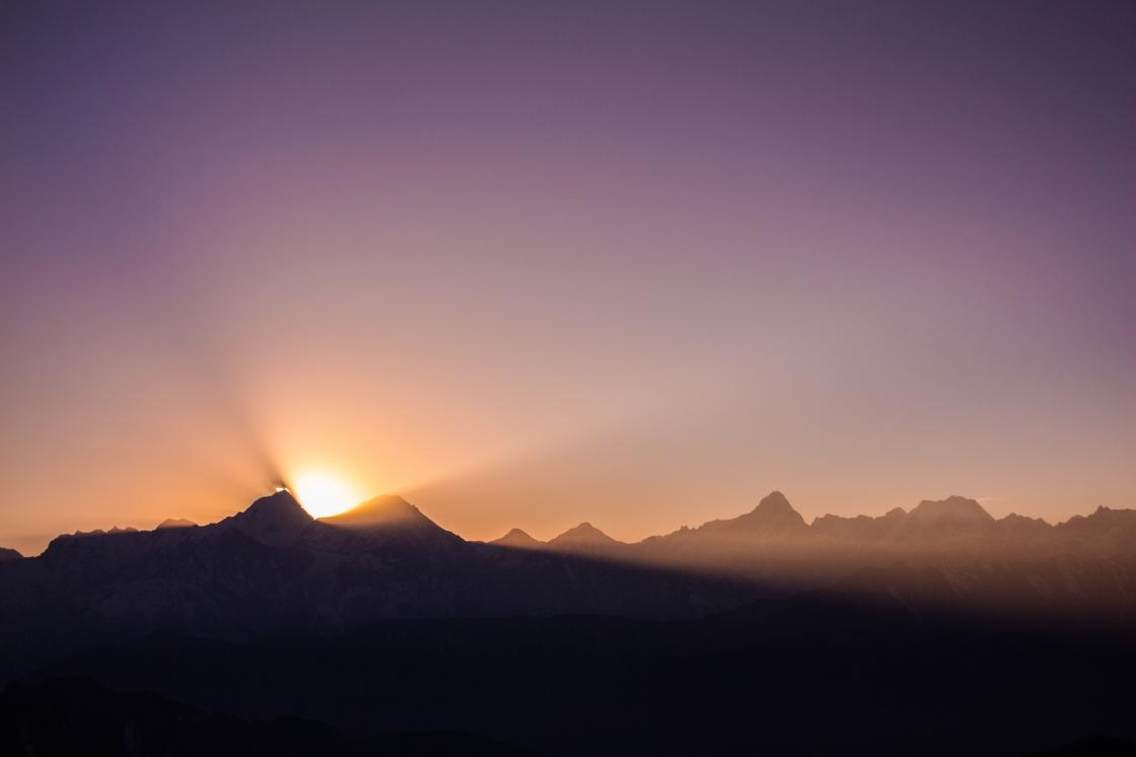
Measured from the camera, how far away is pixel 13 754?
19950cm

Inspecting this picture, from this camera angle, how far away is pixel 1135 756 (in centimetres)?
19912

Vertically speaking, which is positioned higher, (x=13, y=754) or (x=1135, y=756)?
(x=13, y=754)

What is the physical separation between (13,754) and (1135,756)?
770 ft
